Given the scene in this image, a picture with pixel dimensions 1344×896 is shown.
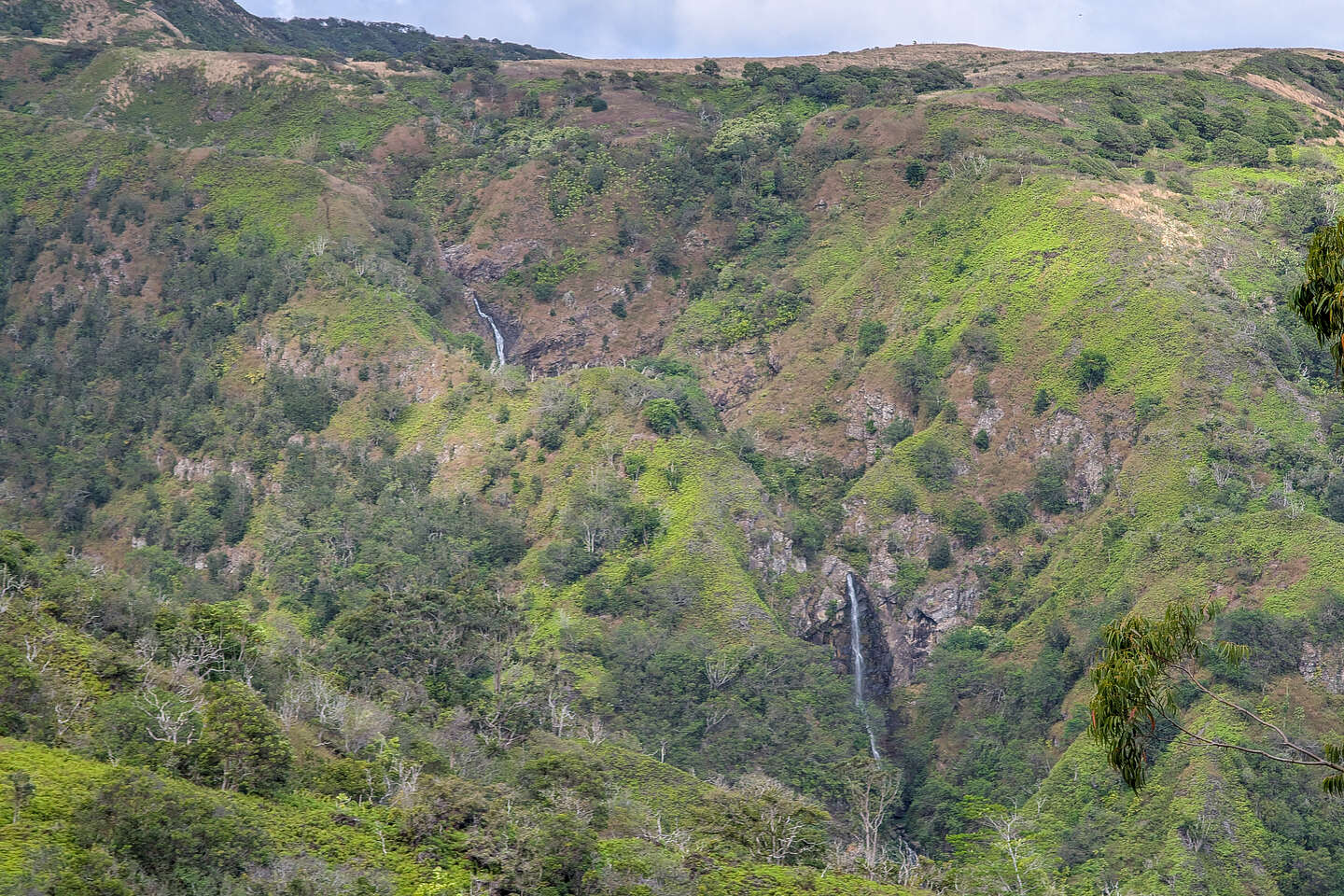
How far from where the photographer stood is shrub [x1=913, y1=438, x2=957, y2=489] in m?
88.1

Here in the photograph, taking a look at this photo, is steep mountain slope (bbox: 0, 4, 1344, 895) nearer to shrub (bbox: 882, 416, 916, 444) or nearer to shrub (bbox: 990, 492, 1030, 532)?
shrub (bbox: 882, 416, 916, 444)

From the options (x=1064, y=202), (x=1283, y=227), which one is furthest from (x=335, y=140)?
(x=1283, y=227)

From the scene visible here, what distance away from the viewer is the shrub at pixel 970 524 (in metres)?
85.4

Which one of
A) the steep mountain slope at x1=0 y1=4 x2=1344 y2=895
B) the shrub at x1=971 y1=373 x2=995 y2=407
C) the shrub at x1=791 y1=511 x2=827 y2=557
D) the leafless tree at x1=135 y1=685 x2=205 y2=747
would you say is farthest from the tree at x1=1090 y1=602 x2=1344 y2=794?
the shrub at x1=971 y1=373 x2=995 y2=407

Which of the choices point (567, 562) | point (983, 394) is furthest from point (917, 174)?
point (567, 562)

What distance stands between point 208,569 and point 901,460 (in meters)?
40.2

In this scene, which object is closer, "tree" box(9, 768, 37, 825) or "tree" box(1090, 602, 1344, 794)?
"tree" box(1090, 602, 1344, 794)

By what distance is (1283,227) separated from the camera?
98.6 meters

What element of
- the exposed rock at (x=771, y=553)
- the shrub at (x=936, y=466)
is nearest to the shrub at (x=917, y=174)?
the shrub at (x=936, y=466)

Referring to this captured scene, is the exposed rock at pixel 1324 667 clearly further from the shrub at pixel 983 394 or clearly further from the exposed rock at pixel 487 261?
the exposed rock at pixel 487 261

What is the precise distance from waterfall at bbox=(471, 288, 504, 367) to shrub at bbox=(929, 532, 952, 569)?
37.9 metres

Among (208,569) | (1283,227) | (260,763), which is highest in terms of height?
(1283,227)

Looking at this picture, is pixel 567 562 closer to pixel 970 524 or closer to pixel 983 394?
pixel 970 524

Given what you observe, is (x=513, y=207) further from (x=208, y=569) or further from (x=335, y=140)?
(x=208, y=569)
